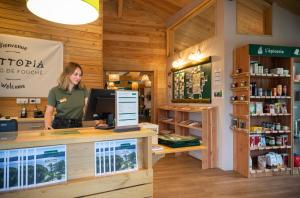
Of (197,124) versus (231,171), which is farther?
(197,124)

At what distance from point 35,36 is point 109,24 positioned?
8.63 ft

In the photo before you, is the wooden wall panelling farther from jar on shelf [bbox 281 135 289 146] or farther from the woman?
the woman

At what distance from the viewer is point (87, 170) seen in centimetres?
177

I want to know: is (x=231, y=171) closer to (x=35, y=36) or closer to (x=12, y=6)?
(x=35, y=36)

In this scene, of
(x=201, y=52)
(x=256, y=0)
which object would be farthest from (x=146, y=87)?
(x=256, y=0)

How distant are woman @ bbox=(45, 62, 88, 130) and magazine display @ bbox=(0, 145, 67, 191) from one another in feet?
3.30

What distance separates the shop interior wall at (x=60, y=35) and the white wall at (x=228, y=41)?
7.80 feet

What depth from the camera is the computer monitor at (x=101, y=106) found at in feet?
6.95

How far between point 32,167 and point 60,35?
10.9 feet

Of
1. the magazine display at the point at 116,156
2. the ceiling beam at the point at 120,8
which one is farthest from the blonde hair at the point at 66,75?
the ceiling beam at the point at 120,8

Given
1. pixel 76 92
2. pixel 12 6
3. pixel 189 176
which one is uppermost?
pixel 12 6

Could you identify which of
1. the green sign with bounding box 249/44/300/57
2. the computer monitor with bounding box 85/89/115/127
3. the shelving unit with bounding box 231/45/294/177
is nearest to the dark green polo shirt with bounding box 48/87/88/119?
the computer monitor with bounding box 85/89/115/127

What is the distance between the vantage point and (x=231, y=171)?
13.8 ft

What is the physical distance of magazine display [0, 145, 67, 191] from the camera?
1.49 m
